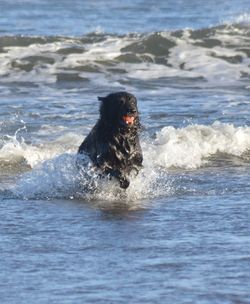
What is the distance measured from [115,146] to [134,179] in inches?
13.2

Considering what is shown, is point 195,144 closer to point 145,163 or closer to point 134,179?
point 145,163

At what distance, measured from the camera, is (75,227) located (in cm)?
799

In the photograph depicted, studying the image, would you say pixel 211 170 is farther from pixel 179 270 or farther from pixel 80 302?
pixel 80 302

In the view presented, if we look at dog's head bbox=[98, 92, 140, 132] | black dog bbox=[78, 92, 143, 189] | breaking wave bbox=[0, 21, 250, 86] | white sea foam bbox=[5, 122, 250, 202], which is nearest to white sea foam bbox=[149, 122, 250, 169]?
white sea foam bbox=[5, 122, 250, 202]

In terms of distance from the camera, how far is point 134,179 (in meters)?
9.32

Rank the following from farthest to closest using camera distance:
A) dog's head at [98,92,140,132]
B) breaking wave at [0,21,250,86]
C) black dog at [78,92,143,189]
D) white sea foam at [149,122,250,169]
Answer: breaking wave at [0,21,250,86], white sea foam at [149,122,250,169], black dog at [78,92,143,189], dog's head at [98,92,140,132]

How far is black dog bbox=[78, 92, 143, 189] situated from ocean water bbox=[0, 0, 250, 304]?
12 centimetres

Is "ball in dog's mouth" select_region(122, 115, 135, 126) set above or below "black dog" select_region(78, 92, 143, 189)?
above

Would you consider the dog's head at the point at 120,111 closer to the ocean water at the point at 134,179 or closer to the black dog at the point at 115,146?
the black dog at the point at 115,146

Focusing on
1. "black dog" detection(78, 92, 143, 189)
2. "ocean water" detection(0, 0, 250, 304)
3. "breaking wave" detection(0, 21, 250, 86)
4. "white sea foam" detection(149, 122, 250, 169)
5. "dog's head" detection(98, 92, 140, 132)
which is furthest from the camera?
"breaking wave" detection(0, 21, 250, 86)

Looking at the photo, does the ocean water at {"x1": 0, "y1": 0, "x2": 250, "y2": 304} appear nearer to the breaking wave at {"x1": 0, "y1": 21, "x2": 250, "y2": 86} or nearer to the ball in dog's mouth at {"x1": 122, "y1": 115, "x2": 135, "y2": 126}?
the breaking wave at {"x1": 0, "y1": 21, "x2": 250, "y2": 86}

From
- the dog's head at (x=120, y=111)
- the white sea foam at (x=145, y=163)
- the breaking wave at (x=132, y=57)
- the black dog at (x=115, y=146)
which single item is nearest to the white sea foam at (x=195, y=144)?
the white sea foam at (x=145, y=163)

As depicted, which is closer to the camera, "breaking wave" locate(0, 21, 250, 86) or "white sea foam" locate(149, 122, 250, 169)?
"white sea foam" locate(149, 122, 250, 169)

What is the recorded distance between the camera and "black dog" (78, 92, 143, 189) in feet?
30.2
